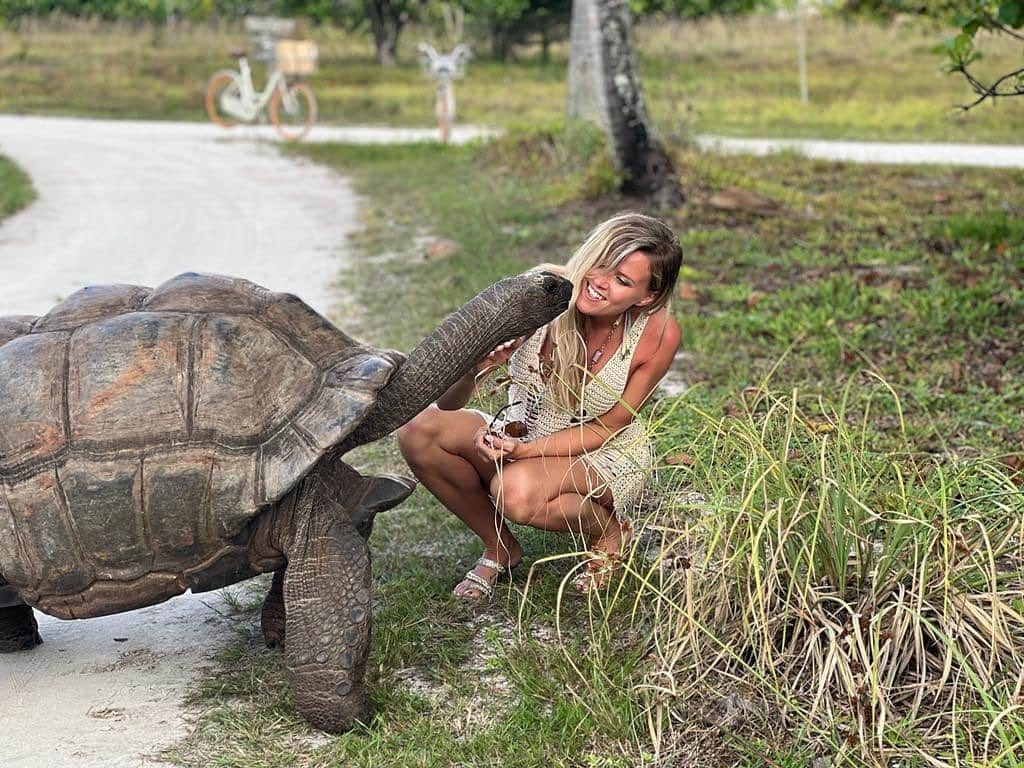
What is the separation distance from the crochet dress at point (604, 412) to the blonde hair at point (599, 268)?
0.04 meters

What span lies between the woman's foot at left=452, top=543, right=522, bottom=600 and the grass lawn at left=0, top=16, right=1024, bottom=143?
9.02m

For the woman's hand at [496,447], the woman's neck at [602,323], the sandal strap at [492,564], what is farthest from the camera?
the sandal strap at [492,564]

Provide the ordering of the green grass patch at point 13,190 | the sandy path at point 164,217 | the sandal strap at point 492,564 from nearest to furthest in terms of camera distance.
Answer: the sandal strap at point 492,564
the sandy path at point 164,217
the green grass patch at point 13,190

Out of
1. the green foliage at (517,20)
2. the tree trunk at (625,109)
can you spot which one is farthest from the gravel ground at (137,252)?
the green foliage at (517,20)

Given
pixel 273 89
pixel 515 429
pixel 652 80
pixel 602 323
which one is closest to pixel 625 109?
pixel 602 323

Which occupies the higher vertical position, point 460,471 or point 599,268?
point 599,268

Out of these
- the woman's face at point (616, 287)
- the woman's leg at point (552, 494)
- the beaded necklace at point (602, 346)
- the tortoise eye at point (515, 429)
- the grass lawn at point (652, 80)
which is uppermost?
the woman's face at point (616, 287)

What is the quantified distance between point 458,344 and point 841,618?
124 cm

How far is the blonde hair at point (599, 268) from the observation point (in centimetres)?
352

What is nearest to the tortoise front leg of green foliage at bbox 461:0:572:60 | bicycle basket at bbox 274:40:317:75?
bicycle basket at bbox 274:40:317:75

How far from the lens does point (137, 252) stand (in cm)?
1005

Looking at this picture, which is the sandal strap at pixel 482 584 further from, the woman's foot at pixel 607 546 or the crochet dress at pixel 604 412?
the crochet dress at pixel 604 412

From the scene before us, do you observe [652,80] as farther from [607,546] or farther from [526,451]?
[526,451]

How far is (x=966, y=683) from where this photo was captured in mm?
2852
